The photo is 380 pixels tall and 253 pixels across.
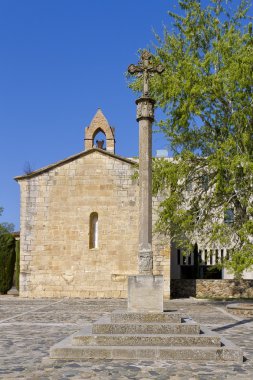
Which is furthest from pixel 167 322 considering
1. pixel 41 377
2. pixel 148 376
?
pixel 41 377

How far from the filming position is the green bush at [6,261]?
26609mm

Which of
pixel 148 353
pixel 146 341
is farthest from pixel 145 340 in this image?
pixel 148 353

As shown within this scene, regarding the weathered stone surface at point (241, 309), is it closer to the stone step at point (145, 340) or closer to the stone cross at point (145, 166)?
the stone cross at point (145, 166)

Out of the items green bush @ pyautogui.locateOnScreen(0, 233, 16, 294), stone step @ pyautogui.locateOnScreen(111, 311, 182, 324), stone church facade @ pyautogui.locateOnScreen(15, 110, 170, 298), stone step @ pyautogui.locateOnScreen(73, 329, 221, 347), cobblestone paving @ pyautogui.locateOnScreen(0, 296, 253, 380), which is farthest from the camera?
green bush @ pyautogui.locateOnScreen(0, 233, 16, 294)

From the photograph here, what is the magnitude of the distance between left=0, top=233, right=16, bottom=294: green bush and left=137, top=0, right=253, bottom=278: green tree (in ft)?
37.0

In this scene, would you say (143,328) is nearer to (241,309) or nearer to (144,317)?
(144,317)

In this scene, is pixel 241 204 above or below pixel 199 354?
above

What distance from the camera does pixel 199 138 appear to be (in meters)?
18.4

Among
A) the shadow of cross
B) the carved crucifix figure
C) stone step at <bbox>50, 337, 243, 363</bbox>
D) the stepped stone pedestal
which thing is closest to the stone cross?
the carved crucifix figure

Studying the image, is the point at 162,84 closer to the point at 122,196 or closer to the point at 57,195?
the point at 122,196

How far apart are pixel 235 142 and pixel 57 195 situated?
34.2ft

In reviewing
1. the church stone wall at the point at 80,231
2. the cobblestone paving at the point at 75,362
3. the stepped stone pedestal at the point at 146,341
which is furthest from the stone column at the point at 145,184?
the church stone wall at the point at 80,231

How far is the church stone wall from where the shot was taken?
76.3ft

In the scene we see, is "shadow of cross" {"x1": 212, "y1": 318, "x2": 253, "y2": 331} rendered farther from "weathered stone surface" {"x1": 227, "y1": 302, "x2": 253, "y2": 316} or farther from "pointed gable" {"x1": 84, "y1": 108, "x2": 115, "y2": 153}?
"pointed gable" {"x1": 84, "y1": 108, "x2": 115, "y2": 153}
